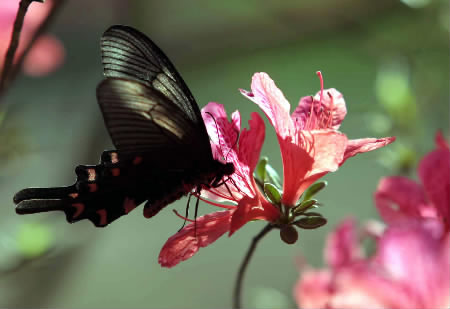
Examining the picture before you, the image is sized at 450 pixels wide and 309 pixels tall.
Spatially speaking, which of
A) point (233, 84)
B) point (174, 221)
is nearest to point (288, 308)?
point (174, 221)

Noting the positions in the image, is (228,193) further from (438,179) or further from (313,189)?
(438,179)

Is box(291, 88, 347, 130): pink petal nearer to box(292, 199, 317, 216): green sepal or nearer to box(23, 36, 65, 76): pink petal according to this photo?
box(292, 199, 317, 216): green sepal

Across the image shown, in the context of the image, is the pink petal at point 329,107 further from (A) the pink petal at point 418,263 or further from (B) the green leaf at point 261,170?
(A) the pink petal at point 418,263

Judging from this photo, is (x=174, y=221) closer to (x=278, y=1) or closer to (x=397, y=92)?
(x=278, y=1)

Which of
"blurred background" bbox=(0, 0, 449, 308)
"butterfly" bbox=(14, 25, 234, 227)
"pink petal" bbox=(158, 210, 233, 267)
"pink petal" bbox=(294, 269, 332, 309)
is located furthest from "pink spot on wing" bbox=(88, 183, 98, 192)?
"blurred background" bbox=(0, 0, 449, 308)

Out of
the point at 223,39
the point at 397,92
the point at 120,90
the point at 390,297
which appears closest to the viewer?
the point at 390,297
